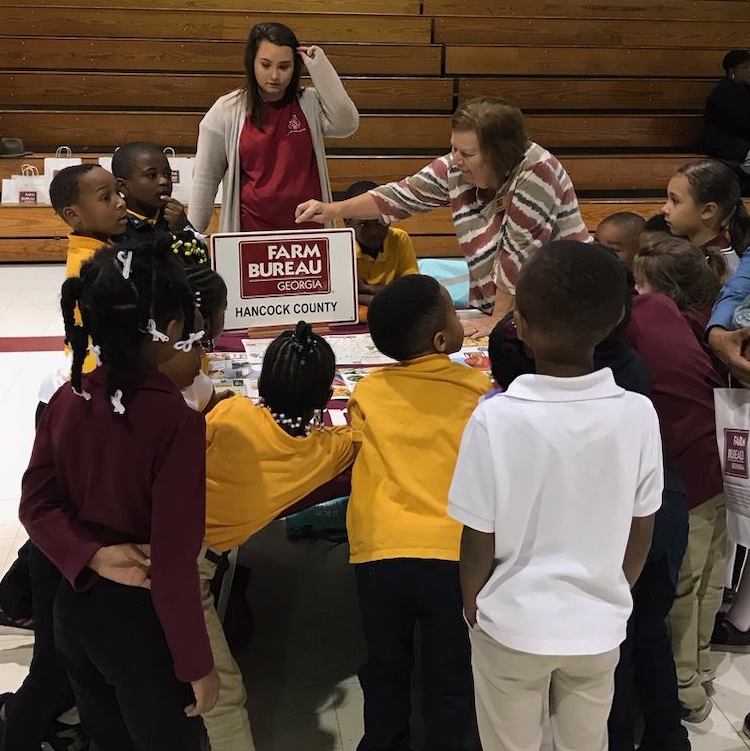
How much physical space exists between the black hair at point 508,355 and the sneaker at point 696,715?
96 centimetres

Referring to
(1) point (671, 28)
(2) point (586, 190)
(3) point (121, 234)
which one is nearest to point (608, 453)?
(3) point (121, 234)

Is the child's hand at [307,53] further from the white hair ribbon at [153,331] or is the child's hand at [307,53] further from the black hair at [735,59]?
the black hair at [735,59]

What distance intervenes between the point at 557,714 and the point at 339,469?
1.91ft

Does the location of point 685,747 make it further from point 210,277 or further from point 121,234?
point 121,234

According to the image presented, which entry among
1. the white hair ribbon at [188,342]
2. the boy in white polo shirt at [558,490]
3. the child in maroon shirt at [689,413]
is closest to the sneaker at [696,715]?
the child in maroon shirt at [689,413]

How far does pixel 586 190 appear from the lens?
283 inches

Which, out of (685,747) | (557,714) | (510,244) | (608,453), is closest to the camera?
(608,453)

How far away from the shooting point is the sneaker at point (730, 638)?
2324 mm

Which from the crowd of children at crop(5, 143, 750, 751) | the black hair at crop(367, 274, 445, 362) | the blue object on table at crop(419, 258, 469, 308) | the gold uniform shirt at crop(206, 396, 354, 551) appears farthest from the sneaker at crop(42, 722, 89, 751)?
the blue object on table at crop(419, 258, 469, 308)

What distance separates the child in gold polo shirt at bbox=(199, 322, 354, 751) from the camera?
1.65m

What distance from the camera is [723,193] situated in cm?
241

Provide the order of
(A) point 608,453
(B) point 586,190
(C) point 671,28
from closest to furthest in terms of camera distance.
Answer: (A) point 608,453 → (B) point 586,190 → (C) point 671,28

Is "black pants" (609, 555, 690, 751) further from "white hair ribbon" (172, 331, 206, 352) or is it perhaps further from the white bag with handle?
the white bag with handle

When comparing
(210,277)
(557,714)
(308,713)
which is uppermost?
(210,277)
